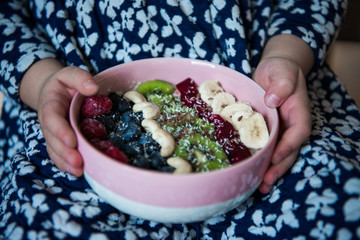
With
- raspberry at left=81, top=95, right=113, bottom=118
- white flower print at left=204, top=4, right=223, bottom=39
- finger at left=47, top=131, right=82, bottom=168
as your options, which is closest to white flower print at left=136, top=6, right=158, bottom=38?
white flower print at left=204, top=4, right=223, bottom=39

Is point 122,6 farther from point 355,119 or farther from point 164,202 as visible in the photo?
point 355,119

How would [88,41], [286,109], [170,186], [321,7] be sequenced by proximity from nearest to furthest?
1. [170,186]
2. [286,109]
3. [88,41]
4. [321,7]

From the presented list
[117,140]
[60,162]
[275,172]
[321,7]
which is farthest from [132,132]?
[321,7]

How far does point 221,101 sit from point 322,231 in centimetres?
28

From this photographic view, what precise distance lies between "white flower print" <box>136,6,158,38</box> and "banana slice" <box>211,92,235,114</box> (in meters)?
0.22

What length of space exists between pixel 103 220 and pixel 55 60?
0.39m

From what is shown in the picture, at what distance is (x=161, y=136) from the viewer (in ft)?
1.86

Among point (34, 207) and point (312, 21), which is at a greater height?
point (312, 21)

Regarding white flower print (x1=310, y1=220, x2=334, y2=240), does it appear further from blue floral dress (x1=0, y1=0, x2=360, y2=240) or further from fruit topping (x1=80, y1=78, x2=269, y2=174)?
fruit topping (x1=80, y1=78, x2=269, y2=174)

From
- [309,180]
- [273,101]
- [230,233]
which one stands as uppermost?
[273,101]

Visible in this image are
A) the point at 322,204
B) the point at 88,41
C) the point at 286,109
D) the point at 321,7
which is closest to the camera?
the point at 322,204

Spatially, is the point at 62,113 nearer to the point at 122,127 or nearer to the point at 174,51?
the point at 122,127

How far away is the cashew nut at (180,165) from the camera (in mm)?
501

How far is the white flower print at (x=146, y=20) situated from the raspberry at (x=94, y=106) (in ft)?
0.70
